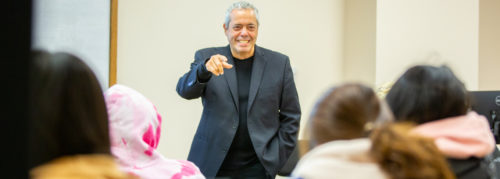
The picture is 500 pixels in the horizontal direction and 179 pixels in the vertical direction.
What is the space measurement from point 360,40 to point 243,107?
6.73 ft

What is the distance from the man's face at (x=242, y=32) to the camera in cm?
264

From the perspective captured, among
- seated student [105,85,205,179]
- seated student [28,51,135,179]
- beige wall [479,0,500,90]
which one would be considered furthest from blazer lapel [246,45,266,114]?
beige wall [479,0,500,90]

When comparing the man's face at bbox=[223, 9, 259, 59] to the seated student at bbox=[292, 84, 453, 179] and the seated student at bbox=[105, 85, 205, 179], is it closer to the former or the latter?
the seated student at bbox=[105, 85, 205, 179]

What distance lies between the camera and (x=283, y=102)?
8.86ft

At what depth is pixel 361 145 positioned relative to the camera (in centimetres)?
111

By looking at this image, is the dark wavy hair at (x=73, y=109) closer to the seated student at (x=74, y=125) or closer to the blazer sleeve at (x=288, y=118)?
the seated student at (x=74, y=125)

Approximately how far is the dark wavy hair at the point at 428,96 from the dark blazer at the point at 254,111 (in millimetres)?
1174

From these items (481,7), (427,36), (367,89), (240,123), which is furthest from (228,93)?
(481,7)

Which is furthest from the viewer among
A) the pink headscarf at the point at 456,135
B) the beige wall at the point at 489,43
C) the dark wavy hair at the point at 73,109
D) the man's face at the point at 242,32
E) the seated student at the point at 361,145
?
the beige wall at the point at 489,43

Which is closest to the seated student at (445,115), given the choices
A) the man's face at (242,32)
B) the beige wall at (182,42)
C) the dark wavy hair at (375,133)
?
the dark wavy hair at (375,133)

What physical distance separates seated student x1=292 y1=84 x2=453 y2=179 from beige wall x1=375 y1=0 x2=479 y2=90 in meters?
3.09

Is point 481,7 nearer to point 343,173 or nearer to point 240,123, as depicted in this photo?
point 240,123

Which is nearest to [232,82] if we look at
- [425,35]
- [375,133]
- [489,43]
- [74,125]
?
[375,133]

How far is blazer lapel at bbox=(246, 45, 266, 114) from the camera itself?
258 cm
